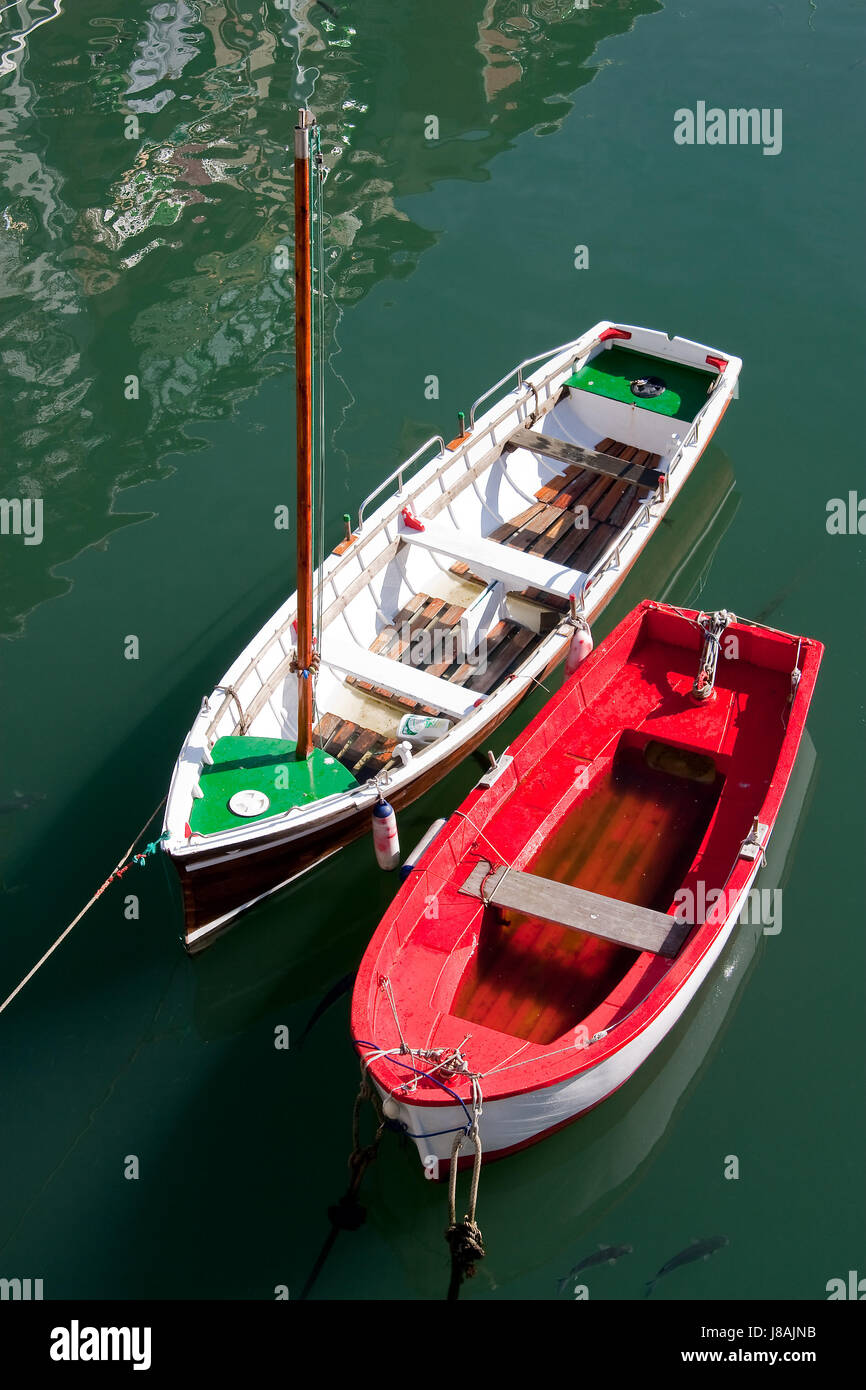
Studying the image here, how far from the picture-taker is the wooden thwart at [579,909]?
14664 mm

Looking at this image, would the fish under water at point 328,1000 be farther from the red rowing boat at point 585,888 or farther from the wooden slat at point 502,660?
the wooden slat at point 502,660

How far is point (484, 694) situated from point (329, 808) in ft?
10.7

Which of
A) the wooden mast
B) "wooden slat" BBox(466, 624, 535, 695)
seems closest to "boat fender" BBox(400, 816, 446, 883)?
the wooden mast

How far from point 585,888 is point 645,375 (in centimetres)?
1099

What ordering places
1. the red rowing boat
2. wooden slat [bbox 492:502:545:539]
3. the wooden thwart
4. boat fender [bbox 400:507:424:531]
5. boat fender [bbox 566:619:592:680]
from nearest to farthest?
the red rowing boat < the wooden thwart < boat fender [bbox 566:619:592:680] < boat fender [bbox 400:507:424:531] < wooden slat [bbox 492:502:545:539]

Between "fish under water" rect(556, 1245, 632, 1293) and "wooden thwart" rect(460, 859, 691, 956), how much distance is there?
308cm

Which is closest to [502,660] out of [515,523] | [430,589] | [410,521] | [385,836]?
[430,589]

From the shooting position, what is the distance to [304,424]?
47.7ft

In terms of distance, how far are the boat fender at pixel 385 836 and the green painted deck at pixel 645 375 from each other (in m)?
10.1

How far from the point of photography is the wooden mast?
1325 cm

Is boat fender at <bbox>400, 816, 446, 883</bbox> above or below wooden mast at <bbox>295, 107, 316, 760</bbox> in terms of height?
below

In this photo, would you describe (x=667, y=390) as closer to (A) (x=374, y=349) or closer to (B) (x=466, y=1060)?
(A) (x=374, y=349)

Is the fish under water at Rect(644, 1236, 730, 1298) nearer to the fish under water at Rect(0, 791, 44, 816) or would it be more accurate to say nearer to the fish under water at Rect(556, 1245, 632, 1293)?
the fish under water at Rect(556, 1245, 632, 1293)

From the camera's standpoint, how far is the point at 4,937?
1638 centimetres
